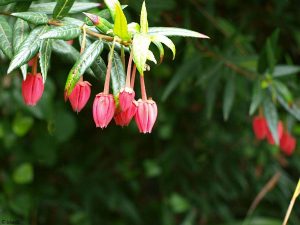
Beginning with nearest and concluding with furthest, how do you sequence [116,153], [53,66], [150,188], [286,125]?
[286,125], [53,66], [116,153], [150,188]

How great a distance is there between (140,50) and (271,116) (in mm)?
859

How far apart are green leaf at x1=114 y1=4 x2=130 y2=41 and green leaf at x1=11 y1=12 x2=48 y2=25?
15cm

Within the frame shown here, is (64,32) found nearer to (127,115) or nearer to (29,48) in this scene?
(29,48)

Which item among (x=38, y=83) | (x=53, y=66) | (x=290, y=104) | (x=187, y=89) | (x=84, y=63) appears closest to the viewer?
(x=84, y=63)

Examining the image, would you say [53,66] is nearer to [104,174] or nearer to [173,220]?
[104,174]

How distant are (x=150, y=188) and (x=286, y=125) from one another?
3.33ft

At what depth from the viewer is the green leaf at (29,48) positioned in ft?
2.66

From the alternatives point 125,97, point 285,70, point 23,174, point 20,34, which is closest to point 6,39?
point 20,34

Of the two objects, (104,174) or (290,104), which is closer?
(290,104)

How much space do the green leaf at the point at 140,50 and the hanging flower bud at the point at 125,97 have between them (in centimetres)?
6

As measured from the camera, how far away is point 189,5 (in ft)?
6.31

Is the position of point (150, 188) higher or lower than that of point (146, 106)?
lower

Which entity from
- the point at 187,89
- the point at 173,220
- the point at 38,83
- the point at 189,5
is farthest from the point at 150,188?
the point at 38,83

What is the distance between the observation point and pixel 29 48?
0.84 metres
